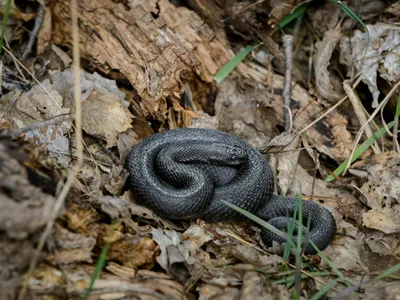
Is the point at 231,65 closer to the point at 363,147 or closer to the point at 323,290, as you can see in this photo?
the point at 363,147

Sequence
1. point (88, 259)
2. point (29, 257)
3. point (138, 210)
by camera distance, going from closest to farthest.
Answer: point (29, 257) < point (88, 259) < point (138, 210)

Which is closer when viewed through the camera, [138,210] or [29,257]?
[29,257]

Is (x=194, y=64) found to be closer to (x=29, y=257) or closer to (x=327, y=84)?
(x=327, y=84)

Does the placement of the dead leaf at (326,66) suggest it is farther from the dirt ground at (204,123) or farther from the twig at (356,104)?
the twig at (356,104)

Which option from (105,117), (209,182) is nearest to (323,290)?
(209,182)

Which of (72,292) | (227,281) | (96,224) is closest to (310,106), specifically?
(227,281)
